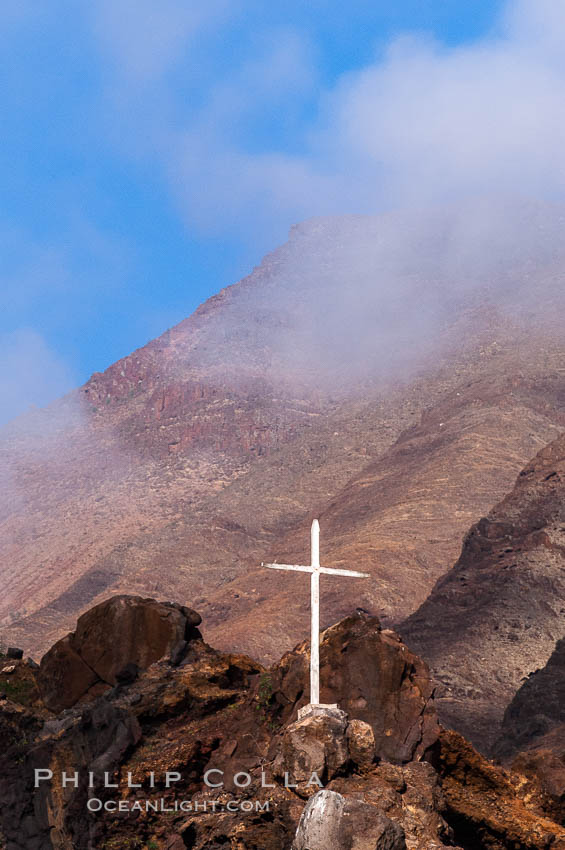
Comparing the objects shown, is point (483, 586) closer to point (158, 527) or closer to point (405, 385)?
point (158, 527)

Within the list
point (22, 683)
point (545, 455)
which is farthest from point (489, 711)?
point (22, 683)

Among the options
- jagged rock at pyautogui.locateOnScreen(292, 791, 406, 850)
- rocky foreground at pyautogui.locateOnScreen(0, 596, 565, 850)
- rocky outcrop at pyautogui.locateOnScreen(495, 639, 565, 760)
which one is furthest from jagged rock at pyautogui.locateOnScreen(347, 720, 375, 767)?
rocky outcrop at pyautogui.locateOnScreen(495, 639, 565, 760)

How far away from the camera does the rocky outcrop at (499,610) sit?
1853 inches

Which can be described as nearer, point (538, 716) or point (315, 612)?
point (315, 612)

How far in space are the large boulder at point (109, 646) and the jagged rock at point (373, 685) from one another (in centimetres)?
405

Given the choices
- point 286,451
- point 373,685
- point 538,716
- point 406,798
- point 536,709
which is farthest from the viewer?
point 286,451

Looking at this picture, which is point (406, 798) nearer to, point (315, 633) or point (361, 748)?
point (361, 748)

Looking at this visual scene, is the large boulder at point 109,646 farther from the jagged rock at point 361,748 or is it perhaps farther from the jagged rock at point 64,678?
the jagged rock at point 361,748

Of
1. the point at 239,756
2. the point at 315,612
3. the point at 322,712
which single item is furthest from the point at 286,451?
the point at 322,712

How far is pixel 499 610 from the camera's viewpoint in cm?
5244

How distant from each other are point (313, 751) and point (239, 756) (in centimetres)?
385

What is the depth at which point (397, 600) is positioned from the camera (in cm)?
7131

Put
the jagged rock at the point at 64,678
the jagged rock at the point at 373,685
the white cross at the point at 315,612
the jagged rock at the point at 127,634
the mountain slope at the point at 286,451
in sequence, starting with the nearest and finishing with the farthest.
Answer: the white cross at the point at 315,612, the jagged rock at the point at 373,685, the jagged rock at the point at 127,634, the jagged rock at the point at 64,678, the mountain slope at the point at 286,451

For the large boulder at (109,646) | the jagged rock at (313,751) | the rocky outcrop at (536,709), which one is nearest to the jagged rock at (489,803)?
the jagged rock at (313,751)
